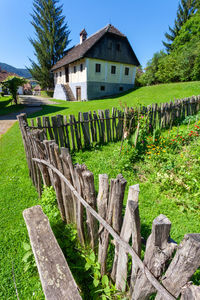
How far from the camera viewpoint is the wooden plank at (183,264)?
0.81 meters

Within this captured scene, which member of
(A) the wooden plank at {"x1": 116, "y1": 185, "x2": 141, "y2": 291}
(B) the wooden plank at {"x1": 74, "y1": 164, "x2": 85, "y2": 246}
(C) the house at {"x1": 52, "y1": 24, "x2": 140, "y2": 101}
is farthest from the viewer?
(C) the house at {"x1": 52, "y1": 24, "x2": 140, "y2": 101}

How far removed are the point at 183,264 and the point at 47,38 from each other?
135ft

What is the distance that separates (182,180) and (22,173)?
12.8 feet

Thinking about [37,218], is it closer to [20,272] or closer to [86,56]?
[20,272]

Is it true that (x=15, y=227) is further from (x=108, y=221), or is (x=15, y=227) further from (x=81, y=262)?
(x=108, y=221)

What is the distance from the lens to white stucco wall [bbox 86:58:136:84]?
1929cm

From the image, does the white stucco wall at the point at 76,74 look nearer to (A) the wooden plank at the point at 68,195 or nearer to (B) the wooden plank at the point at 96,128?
(B) the wooden plank at the point at 96,128

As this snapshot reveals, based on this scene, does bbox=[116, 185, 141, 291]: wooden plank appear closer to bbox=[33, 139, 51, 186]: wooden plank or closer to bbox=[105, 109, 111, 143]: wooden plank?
bbox=[33, 139, 51, 186]: wooden plank

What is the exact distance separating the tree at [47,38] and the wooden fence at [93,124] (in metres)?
34.0

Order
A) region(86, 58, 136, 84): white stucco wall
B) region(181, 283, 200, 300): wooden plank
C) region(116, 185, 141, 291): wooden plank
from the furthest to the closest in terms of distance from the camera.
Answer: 1. region(86, 58, 136, 84): white stucco wall
2. region(116, 185, 141, 291): wooden plank
3. region(181, 283, 200, 300): wooden plank

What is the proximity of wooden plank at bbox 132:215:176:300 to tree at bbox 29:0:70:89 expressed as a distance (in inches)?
1517

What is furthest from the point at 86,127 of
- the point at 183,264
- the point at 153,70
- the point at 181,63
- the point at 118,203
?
the point at 153,70

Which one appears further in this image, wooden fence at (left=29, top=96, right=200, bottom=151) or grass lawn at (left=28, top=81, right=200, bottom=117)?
grass lawn at (left=28, top=81, right=200, bottom=117)

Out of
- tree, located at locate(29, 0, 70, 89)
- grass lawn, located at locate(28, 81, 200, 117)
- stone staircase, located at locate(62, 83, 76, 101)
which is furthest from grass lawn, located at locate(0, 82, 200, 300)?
tree, located at locate(29, 0, 70, 89)
